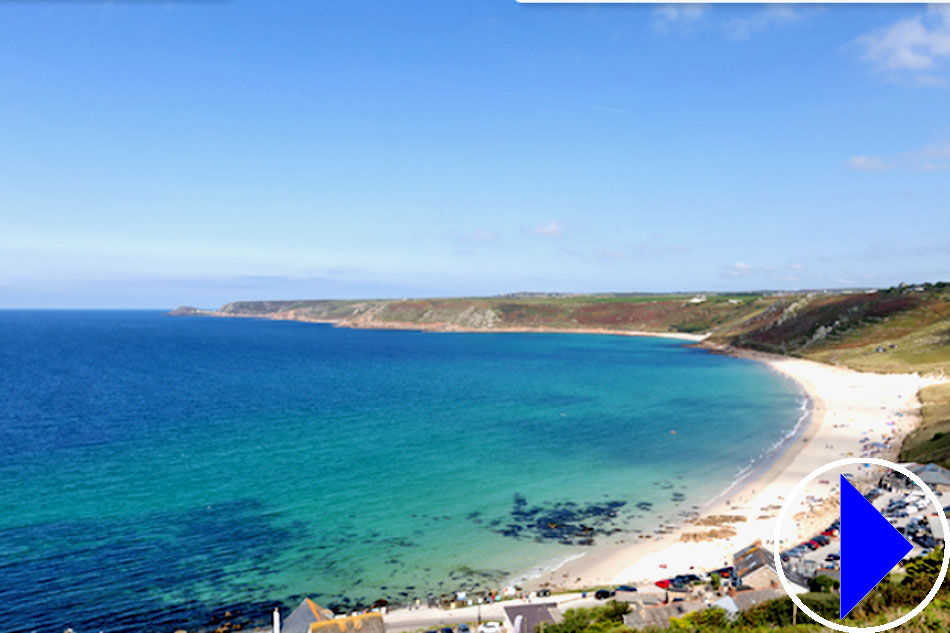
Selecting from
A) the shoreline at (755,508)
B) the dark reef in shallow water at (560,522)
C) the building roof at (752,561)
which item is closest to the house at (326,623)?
the shoreline at (755,508)

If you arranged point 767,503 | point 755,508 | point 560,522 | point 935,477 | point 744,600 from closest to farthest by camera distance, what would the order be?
1. point 744,600
2. point 935,477
3. point 560,522
4. point 755,508
5. point 767,503

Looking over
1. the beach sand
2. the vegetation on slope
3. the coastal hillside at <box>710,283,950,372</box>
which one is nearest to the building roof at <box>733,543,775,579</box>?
the beach sand

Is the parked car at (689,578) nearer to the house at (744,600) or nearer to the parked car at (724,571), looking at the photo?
the parked car at (724,571)

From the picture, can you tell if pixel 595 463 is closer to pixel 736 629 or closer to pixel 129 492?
pixel 736 629

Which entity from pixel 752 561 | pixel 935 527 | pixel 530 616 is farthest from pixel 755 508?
pixel 530 616

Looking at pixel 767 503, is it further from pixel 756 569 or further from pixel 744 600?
pixel 744 600

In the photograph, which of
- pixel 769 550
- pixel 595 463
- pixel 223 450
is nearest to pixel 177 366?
pixel 223 450
